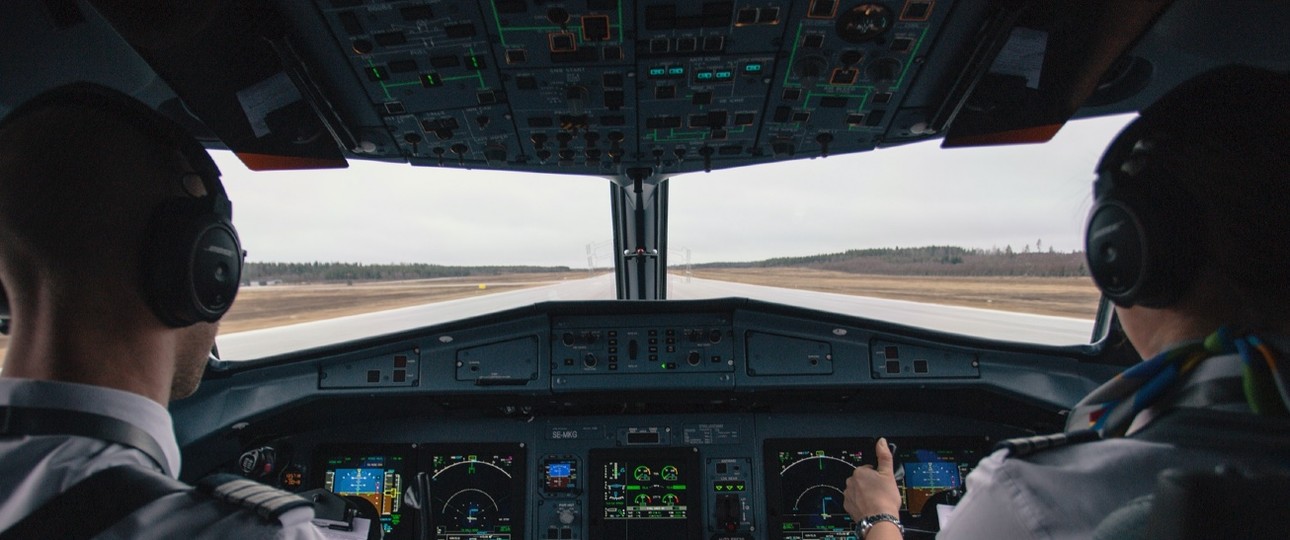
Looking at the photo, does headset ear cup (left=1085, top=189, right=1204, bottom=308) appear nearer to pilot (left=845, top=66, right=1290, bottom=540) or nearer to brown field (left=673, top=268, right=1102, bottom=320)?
Result: pilot (left=845, top=66, right=1290, bottom=540)

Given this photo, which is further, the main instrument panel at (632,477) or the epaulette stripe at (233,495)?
the main instrument panel at (632,477)

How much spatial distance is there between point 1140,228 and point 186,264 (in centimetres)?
126

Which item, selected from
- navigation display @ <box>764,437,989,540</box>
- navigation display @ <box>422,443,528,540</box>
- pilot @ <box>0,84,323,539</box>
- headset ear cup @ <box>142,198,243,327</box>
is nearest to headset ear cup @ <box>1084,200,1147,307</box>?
pilot @ <box>0,84,323,539</box>

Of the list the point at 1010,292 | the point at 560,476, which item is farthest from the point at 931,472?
the point at 560,476

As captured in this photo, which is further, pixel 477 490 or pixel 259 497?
pixel 477 490

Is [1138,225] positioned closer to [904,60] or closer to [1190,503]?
[1190,503]

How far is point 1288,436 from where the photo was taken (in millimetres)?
607

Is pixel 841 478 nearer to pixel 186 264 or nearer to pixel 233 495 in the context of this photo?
pixel 233 495

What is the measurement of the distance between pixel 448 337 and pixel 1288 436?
258 cm

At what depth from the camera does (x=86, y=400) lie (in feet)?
2.37

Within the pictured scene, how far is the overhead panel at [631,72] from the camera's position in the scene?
153 centimetres

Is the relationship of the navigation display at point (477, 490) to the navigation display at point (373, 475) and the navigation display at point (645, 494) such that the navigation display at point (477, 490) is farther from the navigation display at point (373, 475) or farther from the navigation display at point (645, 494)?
the navigation display at point (645, 494)

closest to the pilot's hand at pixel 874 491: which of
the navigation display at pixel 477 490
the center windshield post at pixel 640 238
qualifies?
the navigation display at pixel 477 490

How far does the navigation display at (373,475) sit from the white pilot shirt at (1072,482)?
2.48 meters
